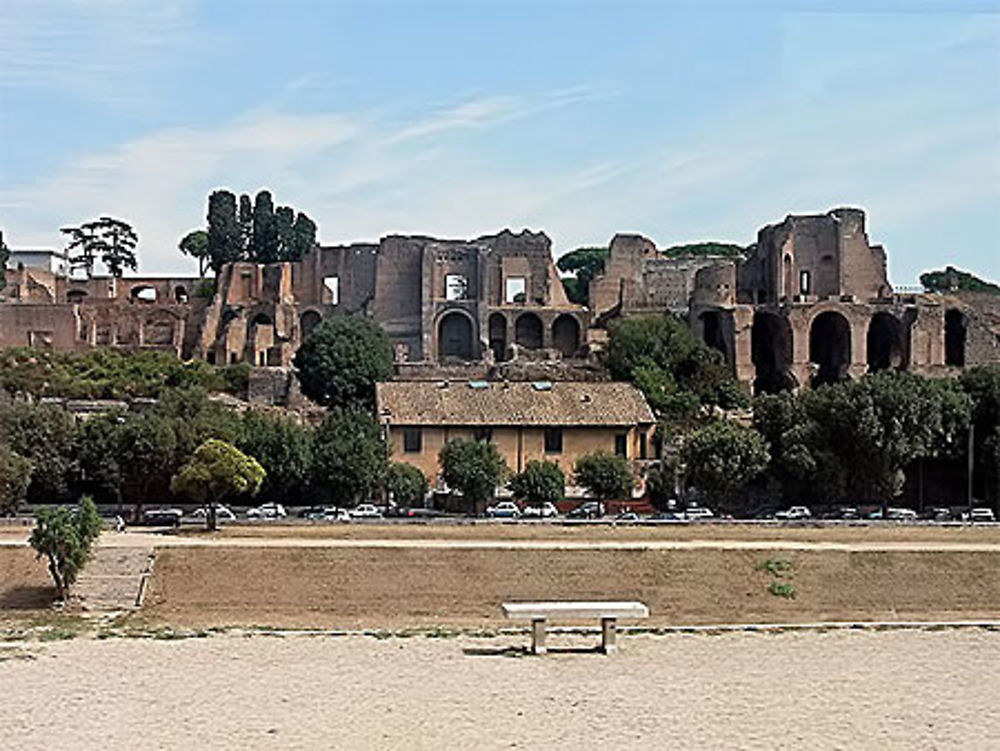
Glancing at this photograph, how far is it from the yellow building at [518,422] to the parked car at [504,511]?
4.89 m

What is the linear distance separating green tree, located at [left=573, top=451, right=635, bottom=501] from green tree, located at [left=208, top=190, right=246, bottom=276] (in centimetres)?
3529

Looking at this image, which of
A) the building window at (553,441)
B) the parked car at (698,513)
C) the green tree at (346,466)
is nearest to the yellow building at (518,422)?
the building window at (553,441)

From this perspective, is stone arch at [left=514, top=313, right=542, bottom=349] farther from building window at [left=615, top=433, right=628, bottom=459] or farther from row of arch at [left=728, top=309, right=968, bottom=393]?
building window at [left=615, top=433, right=628, bottom=459]

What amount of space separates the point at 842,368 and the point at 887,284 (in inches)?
222

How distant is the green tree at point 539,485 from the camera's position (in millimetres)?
42125

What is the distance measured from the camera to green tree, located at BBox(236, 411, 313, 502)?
4081cm

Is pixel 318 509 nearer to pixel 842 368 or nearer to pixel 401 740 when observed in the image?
pixel 401 740

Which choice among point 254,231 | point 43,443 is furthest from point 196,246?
point 43,443

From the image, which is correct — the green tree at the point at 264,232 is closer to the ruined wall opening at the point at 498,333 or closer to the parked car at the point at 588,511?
the ruined wall opening at the point at 498,333

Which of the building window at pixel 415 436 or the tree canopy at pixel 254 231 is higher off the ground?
the tree canopy at pixel 254 231

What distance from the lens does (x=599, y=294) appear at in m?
67.9

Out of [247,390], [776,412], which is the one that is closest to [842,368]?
[776,412]

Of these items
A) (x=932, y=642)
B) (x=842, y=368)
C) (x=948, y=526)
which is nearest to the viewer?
(x=932, y=642)

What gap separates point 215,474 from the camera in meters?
35.1
